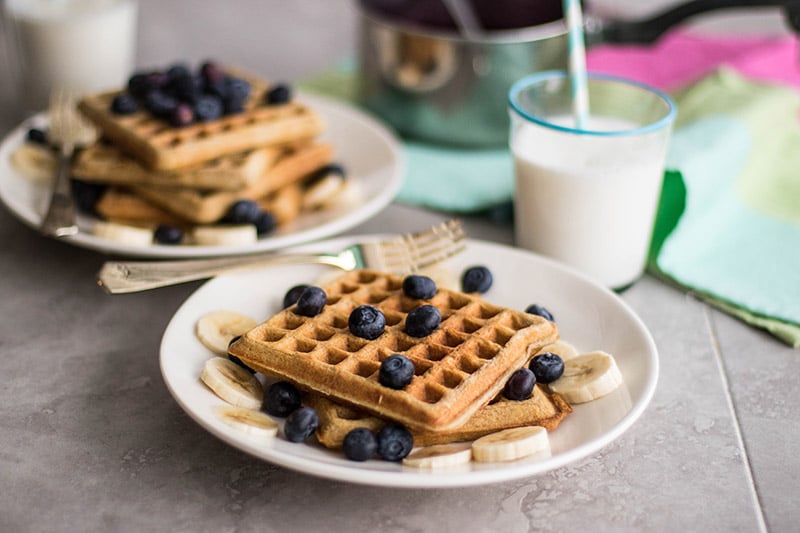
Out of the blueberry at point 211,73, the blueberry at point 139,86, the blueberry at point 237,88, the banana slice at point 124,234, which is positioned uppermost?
the blueberry at point 211,73

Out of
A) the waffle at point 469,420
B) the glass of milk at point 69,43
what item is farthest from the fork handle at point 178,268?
the glass of milk at point 69,43

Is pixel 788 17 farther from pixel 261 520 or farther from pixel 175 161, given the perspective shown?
pixel 261 520

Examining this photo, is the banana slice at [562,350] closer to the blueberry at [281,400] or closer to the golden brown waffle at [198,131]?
the blueberry at [281,400]

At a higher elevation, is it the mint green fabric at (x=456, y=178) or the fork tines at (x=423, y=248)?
the fork tines at (x=423, y=248)

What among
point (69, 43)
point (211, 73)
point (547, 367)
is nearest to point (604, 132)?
point (547, 367)

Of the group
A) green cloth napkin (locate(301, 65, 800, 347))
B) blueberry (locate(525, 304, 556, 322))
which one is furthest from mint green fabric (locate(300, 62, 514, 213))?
blueberry (locate(525, 304, 556, 322))

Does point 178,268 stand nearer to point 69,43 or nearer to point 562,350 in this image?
point 562,350

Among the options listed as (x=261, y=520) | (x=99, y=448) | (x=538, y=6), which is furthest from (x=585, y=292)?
(x=538, y=6)
